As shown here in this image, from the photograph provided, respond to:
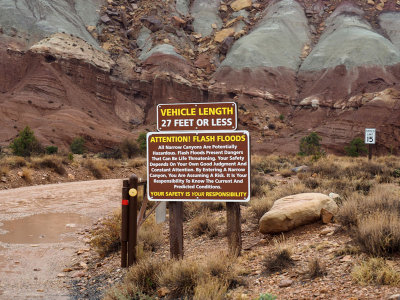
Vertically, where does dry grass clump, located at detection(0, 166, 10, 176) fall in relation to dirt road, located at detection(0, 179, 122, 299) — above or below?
above

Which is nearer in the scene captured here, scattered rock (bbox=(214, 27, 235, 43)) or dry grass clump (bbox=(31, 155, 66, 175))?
dry grass clump (bbox=(31, 155, 66, 175))

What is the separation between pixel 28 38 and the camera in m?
57.6

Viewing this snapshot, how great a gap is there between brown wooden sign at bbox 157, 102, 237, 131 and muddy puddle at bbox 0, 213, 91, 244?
15.0 feet

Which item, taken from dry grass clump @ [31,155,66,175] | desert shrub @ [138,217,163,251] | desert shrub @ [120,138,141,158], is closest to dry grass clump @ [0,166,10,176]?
dry grass clump @ [31,155,66,175]

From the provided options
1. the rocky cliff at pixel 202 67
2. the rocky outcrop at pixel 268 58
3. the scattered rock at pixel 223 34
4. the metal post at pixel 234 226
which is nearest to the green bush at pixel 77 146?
the rocky cliff at pixel 202 67

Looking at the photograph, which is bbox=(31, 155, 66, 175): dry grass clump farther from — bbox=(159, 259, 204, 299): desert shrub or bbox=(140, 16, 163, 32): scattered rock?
bbox=(140, 16, 163, 32): scattered rock

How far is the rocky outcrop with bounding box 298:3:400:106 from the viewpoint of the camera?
58.2 meters

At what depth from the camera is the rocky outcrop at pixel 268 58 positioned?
206 feet

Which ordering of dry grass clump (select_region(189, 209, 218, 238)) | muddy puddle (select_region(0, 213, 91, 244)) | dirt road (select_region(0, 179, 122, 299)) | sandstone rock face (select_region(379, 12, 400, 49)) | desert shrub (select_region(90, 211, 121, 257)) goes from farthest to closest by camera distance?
sandstone rock face (select_region(379, 12, 400, 49)) < muddy puddle (select_region(0, 213, 91, 244)) < dry grass clump (select_region(189, 209, 218, 238)) < desert shrub (select_region(90, 211, 121, 257)) < dirt road (select_region(0, 179, 122, 299))

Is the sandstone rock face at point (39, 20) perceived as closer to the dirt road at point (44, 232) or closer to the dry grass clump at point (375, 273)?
the dirt road at point (44, 232)

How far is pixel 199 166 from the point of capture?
6066 millimetres

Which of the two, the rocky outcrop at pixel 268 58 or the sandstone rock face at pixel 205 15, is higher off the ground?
the sandstone rock face at pixel 205 15

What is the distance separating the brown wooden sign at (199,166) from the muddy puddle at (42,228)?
13.8ft

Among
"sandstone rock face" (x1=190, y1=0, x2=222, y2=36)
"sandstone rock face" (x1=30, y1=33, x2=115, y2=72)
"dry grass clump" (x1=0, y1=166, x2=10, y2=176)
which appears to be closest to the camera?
"dry grass clump" (x1=0, y1=166, x2=10, y2=176)
